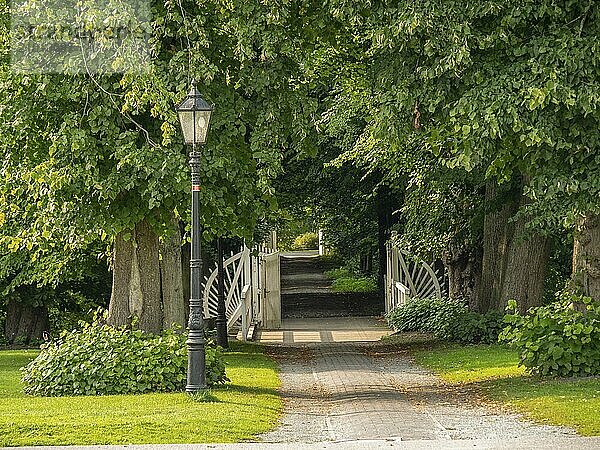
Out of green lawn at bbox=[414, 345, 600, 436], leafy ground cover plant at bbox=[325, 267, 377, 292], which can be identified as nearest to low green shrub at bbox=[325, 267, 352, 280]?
leafy ground cover plant at bbox=[325, 267, 377, 292]

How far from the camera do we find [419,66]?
15.4 metres

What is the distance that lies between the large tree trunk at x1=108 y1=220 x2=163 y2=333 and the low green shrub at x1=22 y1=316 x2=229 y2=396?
759mm

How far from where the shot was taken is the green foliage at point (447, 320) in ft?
79.9

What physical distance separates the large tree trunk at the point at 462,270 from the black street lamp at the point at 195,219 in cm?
1609

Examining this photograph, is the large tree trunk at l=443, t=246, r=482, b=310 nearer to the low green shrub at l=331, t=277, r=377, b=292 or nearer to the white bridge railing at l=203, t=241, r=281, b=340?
the white bridge railing at l=203, t=241, r=281, b=340

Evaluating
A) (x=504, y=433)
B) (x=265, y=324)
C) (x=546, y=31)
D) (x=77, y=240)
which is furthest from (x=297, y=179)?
(x=504, y=433)

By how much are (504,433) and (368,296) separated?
3683 cm

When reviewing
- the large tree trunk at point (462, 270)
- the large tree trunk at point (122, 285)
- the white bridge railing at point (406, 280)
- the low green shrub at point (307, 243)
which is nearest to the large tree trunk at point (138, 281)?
the large tree trunk at point (122, 285)

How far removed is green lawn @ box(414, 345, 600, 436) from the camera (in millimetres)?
13125

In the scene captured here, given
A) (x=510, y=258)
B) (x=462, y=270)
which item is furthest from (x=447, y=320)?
(x=462, y=270)

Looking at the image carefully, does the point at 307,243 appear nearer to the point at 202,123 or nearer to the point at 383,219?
the point at 383,219

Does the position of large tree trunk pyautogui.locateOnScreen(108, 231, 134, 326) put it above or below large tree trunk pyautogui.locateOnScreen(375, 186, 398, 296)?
below

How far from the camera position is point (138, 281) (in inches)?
682

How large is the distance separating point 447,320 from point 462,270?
4107 millimetres
